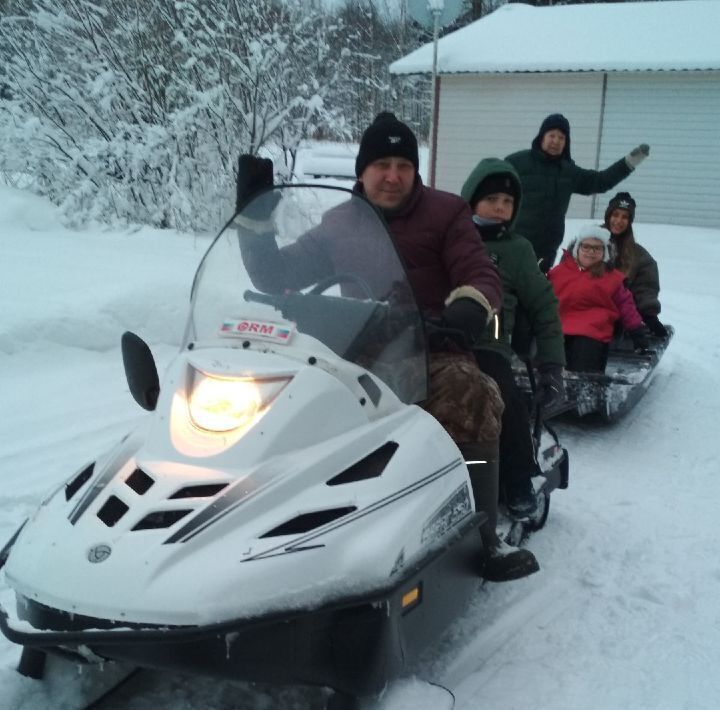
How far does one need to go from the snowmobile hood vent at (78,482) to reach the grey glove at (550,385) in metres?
2.04

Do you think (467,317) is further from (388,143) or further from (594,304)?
(594,304)

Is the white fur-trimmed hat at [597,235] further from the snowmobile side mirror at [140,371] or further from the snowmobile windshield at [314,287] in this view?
the snowmobile side mirror at [140,371]

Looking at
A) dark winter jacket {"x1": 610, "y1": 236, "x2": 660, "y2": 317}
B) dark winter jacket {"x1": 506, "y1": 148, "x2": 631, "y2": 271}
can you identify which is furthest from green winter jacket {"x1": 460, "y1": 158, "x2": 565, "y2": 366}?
dark winter jacket {"x1": 610, "y1": 236, "x2": 660, "y2": 317}

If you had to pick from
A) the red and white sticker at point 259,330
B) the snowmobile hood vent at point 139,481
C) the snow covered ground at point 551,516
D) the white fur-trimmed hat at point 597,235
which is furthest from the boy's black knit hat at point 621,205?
the snowmobile hood vent at point 139,481

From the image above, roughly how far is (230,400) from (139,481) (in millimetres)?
320

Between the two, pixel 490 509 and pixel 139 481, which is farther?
pixel 490 509

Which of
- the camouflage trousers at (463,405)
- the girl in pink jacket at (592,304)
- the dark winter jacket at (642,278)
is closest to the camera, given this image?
the camouflage trousers at (463,405)

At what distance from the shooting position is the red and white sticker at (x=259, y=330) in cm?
237

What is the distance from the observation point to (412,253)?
317 cm

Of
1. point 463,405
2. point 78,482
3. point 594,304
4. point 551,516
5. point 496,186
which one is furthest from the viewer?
point 594,304

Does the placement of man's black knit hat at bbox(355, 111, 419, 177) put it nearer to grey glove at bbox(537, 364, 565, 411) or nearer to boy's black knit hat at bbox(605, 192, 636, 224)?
grey glove at bbox(537, 364, 565, 411)

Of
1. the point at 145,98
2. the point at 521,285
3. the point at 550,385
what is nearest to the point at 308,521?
the point at 550,385

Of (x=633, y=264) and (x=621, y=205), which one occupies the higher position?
(x=621, y=205)

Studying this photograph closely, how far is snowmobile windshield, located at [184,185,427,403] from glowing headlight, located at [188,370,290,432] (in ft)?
0.57
